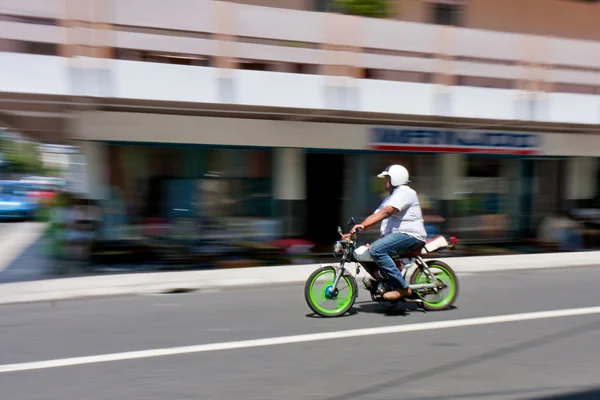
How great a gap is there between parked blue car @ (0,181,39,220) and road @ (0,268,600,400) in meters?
15.4

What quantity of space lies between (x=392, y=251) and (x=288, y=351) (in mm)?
1830

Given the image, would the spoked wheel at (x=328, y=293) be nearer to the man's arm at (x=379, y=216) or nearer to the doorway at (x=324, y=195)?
the man's arm at (x=379, y=216)

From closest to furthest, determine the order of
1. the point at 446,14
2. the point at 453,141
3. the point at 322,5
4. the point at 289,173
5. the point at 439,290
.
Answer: the point at 439,290 < the point at 289,173 < the point at 453,141 < the point at 322,5 < the point at 446,14

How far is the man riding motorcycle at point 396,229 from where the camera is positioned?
6.44m

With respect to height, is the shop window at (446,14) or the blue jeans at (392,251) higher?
the shop window at (446,14)

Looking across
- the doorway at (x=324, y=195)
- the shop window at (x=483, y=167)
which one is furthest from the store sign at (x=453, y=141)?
the doorway at (x=324, y=195)

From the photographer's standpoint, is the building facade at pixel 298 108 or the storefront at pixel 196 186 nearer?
the building facade at pixel 298 108

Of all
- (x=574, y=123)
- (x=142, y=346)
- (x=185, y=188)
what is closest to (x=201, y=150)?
(x=185, y=188)

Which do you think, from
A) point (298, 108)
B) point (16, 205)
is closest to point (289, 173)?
point (298, 108)

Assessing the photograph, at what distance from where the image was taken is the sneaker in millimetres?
6520

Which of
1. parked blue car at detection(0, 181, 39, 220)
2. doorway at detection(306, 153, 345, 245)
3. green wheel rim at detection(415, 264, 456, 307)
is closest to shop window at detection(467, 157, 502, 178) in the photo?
doorway at detection(306, 153, 345, 245)

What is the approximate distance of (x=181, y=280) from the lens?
920cm

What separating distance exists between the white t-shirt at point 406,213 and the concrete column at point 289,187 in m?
5.28

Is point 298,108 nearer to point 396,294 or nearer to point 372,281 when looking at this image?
point 372,281
